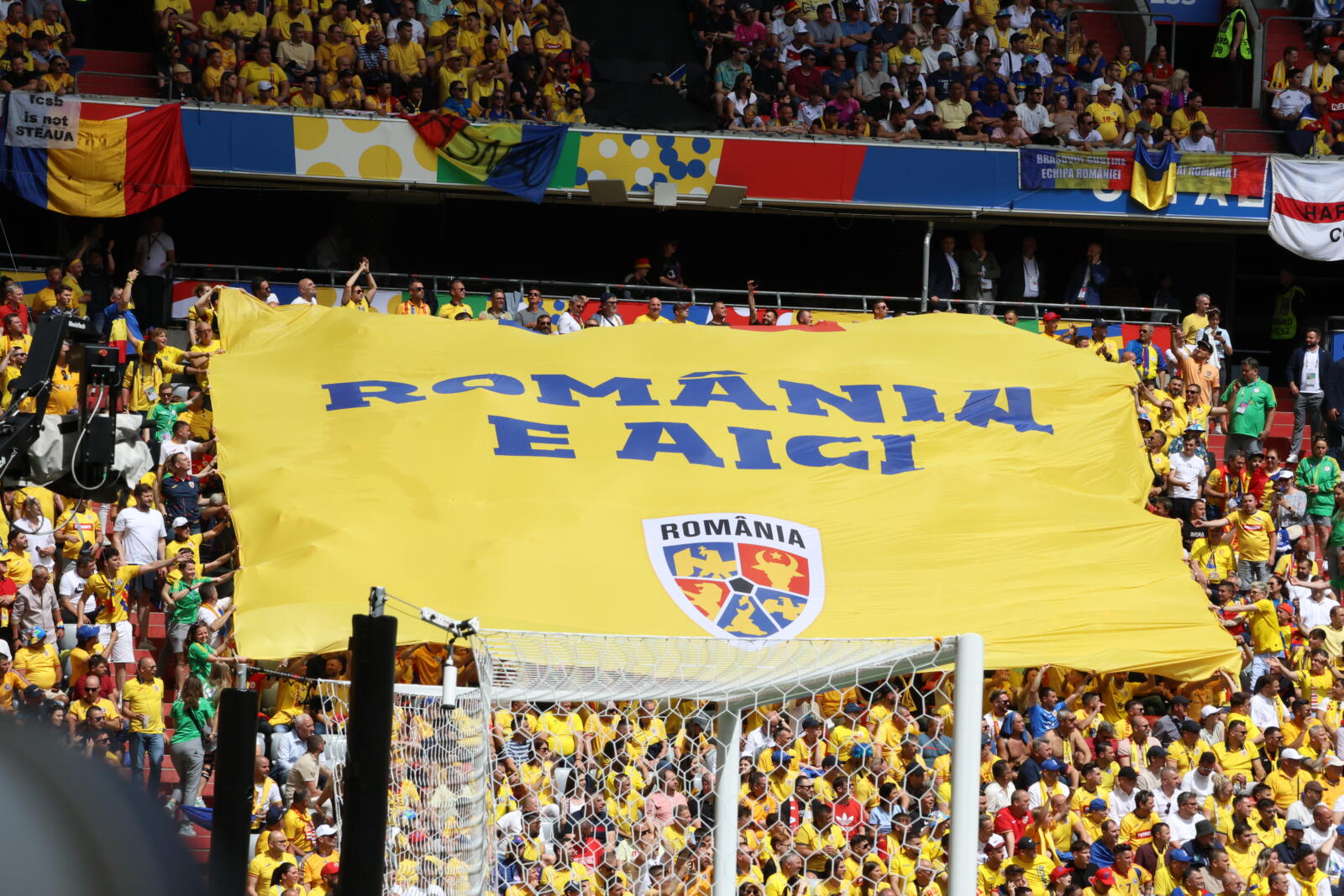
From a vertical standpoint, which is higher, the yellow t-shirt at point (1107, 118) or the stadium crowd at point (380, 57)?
the stadium crowd at point (380, 57)

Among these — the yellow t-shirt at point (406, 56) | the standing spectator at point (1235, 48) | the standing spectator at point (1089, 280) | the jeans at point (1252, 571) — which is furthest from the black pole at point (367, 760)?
the standing spectator at point (1235, 48)

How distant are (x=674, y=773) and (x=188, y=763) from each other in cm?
447

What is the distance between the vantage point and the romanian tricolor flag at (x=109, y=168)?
18.5m

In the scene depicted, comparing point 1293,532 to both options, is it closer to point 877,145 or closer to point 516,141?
point 877,145

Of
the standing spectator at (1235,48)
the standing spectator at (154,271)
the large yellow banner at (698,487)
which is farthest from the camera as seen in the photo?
the standing spectator at (1235,48)

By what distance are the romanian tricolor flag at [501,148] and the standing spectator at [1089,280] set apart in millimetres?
6533

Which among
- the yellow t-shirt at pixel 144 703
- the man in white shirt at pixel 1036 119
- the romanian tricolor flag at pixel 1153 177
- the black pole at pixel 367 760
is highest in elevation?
the man in white shirt at pixel 1036 119

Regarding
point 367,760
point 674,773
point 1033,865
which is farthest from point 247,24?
point 367,760

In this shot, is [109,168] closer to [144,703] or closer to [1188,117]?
[144,703]

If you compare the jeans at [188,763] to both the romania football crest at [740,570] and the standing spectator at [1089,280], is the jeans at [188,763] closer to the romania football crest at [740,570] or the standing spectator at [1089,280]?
the romania football crest at [740,570]

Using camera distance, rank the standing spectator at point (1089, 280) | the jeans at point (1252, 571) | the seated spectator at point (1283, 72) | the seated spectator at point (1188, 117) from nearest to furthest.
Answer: the jeans at point (1252, 571), the standing spectator at point (1089, 280), the seated spectator at point (1188, 117), the seated spectator at point (1283, 72)

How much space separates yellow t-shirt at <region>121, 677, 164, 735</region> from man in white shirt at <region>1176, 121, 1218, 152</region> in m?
15.0

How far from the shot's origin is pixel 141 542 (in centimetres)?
1398

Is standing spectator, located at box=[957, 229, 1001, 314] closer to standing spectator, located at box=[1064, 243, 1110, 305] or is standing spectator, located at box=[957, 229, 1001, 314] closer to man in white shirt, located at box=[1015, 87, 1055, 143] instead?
man in white shirt, located at box=[1015, 87, 1055, 143]
